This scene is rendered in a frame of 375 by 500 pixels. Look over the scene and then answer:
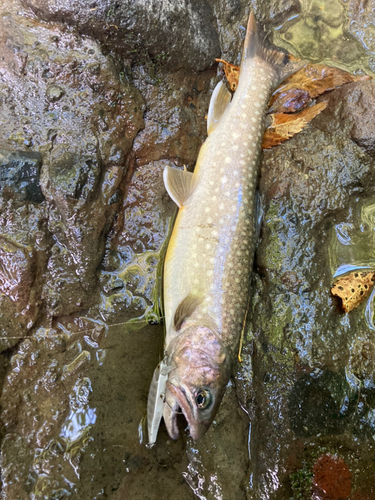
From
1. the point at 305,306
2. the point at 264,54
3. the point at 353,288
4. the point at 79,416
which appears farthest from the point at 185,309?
the point at 264,54

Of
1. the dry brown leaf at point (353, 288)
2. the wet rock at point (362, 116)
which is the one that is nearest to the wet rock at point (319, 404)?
the dry brown leaf at point (353, 288)

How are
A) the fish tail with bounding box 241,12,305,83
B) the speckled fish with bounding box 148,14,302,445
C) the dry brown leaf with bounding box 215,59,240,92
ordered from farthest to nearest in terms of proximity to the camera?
the dry brown leaf with bounding box 215,59,240,92
the fish tail with bounding box 241,12,305,83
the speckled fish with bounding box 148,14,302,445

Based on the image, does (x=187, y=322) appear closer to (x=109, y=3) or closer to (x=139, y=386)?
(x=139, y=386)

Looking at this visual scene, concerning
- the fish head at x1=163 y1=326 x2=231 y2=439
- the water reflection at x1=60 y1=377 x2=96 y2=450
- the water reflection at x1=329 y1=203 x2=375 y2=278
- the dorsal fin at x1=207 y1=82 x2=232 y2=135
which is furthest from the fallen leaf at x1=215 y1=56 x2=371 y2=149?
the water reflection at x1=60 y1=377 x2=96 y2=450

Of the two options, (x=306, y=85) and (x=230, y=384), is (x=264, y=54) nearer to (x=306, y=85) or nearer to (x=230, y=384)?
(x=306, y=85)

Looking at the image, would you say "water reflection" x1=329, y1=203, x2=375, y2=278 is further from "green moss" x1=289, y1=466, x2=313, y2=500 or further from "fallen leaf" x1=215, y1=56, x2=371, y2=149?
"green moss" x1=289, y1=466, x2=313, y2=500

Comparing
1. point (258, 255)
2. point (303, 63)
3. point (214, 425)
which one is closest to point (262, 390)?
point (214, 425)
